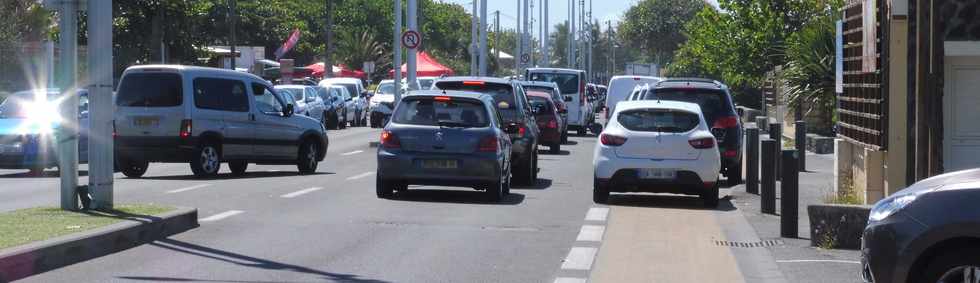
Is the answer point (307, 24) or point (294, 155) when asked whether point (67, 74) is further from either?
point (307, 24)

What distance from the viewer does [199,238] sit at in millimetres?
12750

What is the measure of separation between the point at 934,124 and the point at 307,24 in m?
90.0

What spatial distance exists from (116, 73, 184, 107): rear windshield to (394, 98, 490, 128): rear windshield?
16.1 feet

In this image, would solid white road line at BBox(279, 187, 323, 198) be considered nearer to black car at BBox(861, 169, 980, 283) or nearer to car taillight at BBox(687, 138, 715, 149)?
car taillight at BBox(687, 138, 715, 149)

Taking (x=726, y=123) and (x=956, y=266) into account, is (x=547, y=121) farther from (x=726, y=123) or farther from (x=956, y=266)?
(x=956, y=266)

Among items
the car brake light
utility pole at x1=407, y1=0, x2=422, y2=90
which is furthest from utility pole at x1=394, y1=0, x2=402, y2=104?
the car brake light

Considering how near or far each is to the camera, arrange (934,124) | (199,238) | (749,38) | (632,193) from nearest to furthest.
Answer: (199,238)
(934,124)
(632,193)
(749,38)

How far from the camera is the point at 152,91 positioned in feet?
70.0

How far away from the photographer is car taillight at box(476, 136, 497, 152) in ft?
57.7

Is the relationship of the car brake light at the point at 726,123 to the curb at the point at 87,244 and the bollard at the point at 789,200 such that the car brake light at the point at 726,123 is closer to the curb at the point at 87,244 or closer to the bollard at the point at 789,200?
the bollard at the point at 789,200

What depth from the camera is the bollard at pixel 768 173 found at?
16.2 m

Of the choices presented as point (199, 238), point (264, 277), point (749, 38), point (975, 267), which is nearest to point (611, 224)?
point (199, 238)

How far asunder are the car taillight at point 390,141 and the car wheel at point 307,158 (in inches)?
231

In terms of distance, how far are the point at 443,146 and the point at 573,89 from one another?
26.9 m
